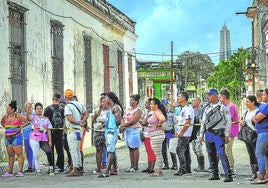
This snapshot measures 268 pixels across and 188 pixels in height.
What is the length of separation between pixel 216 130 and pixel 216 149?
0.39 meters

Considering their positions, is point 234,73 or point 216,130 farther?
point 234,73

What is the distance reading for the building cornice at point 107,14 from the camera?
837 inches

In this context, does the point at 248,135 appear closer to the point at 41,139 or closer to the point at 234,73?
the point at 41,139

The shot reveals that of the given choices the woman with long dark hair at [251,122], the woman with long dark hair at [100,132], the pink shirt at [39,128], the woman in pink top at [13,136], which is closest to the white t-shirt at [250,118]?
the woman with long dark hair at [251,122]

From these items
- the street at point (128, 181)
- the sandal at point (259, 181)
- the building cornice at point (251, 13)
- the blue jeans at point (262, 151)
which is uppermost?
the building cornice at point (251, 13)

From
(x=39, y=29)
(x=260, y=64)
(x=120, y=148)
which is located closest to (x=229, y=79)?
(x=260, y=64)

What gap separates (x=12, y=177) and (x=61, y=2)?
9536 mm

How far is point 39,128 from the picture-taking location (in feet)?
36.0

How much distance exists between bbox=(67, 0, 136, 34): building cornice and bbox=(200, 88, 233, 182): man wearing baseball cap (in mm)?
11499

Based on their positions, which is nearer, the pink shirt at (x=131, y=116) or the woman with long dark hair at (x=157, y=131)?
the woman with long dark hair at (x=157, y=131)

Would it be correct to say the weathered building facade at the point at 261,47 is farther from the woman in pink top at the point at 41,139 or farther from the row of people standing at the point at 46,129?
the woman in pink top at the point at 41,139

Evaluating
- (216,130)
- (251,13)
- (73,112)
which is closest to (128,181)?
(216,130)

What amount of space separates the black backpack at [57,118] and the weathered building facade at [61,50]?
126 inches

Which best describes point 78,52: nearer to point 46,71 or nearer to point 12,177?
point 46,71
